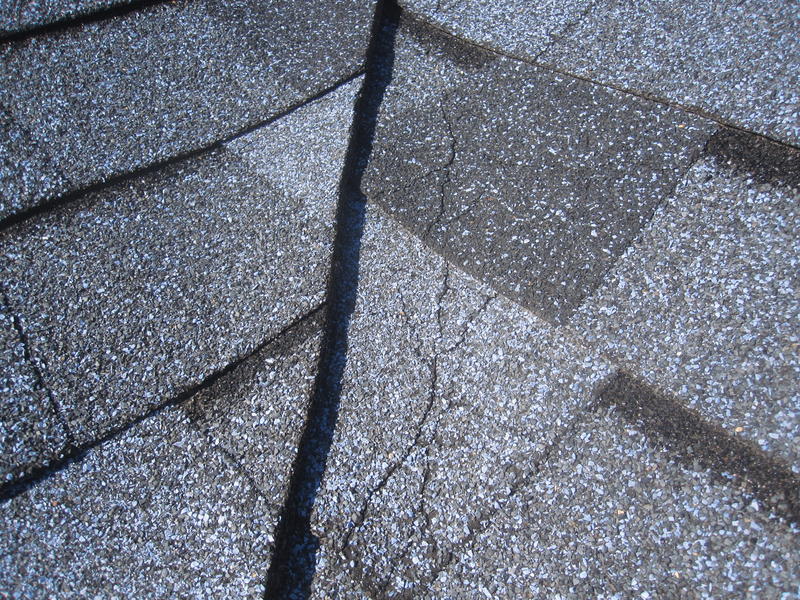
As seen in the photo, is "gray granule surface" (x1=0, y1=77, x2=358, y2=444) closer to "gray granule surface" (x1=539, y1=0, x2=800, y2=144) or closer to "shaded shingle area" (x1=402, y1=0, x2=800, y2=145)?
"shaded shingle area" (x1=402, y1=0, x2=800, y2=145)

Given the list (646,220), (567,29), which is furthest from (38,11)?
(646,220)

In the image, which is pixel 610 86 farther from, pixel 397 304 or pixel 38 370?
pixel 38 370

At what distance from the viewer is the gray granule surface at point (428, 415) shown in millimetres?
1749

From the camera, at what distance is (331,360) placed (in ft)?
6.78

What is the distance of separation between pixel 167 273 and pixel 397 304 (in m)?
0.68

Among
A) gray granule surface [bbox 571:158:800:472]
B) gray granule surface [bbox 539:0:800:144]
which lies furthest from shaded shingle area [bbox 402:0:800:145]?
gray granule surface [bbox 571:158:800:472]

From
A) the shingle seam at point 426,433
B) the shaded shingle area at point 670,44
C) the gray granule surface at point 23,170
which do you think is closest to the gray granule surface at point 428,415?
the shingle seam at point 426,433

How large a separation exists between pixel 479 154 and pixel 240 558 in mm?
1561

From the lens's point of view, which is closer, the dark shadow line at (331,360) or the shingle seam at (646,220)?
the dark shadow line at (331,360)

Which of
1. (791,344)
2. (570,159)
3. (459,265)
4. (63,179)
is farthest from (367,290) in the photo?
(791,344)

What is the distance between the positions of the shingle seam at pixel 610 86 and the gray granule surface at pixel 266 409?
1.53 metres

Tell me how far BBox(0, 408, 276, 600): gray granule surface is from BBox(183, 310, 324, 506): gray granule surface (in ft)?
0.14

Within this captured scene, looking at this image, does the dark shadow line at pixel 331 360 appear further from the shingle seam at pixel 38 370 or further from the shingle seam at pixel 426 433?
the shingle seam at pixel 38 370

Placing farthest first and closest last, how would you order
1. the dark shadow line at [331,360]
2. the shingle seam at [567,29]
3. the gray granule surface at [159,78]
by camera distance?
1. the shingle seam at [567,29]
2. the gray granule surface at [159,78]
3. the dark shadow line at [331,360]
